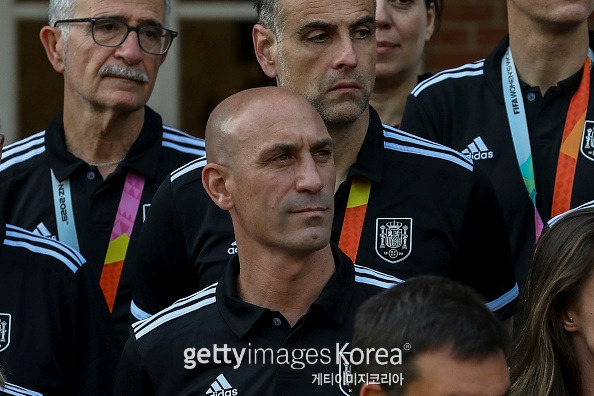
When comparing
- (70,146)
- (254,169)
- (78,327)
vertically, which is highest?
(254,169)

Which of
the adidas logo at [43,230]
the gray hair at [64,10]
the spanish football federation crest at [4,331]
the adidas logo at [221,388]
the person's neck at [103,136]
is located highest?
the gray hair at [64,10]

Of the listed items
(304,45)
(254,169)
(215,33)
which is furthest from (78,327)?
(215,33)

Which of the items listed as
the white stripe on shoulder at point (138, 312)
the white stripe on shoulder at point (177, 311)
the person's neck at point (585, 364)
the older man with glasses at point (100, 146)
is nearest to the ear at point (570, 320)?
the person's neck at point (585, 364)

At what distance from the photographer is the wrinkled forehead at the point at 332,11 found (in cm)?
412

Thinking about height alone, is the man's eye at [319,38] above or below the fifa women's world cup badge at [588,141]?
above

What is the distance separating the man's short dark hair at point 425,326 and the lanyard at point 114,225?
1.84 metres

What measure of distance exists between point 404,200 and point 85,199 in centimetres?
128

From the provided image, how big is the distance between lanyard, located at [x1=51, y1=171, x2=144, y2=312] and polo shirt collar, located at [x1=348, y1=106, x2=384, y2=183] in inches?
38.0

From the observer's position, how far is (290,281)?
134 inches

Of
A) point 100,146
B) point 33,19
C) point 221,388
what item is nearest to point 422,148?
point 221,388

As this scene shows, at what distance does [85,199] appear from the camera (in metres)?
4.61

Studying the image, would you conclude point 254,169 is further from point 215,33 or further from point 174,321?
point 215,33

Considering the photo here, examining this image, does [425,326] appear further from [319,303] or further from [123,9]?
[123,9]

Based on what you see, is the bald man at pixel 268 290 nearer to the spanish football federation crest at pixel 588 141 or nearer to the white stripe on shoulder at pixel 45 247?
the white stripe on shoulder at pixel 45 247
